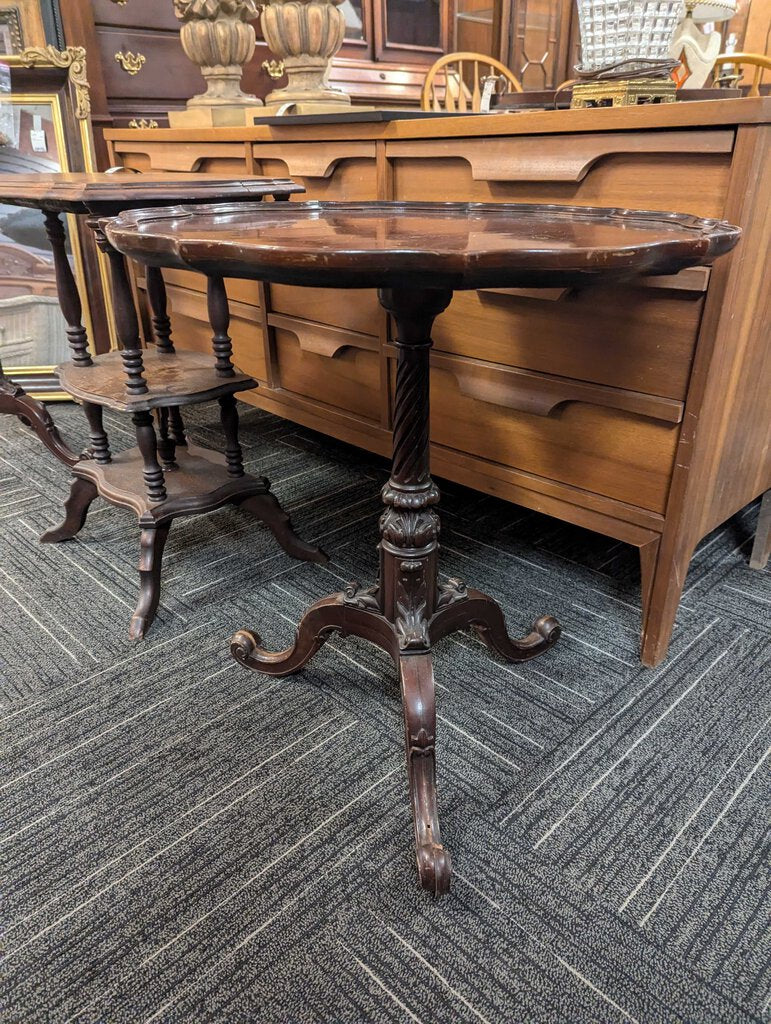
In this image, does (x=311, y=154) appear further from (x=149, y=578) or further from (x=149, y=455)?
(x=149, y=578)

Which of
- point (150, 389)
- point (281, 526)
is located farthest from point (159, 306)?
point (281, 526)

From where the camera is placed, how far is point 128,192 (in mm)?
1428

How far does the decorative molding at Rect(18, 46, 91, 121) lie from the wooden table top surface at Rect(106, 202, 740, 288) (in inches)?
68.9

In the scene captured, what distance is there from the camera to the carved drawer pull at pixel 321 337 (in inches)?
68.9

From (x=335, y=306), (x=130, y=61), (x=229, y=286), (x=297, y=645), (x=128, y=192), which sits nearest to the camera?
(x=297, y=645)

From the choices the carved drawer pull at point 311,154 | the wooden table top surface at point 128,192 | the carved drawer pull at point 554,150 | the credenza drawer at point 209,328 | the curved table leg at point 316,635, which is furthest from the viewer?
the credenza drawer at point 209,328

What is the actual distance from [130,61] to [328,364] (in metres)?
1.79

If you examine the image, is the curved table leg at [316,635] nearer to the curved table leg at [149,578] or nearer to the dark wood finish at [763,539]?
the curved table leg at [149,578]

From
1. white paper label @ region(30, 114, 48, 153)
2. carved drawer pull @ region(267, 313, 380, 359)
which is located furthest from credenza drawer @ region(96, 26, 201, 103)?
carved drawer pull @ region(267, 313, 380, 359)

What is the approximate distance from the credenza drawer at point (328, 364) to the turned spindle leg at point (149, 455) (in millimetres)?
520

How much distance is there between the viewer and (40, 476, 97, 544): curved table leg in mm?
1757

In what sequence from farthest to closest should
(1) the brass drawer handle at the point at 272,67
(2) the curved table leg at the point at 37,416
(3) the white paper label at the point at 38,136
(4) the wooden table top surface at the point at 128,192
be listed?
(1) the brass drawer handle at the point at 272,67 < (3) the white paper label at the point at 38,136 < (2) the curved table leg at the point at 37,416 < (4) the wooden table top surface at the point at 128,192

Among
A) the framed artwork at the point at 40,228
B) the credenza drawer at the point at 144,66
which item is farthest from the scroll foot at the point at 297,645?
the credenza drawer at the point at 144,66

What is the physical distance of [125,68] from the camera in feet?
9.13
